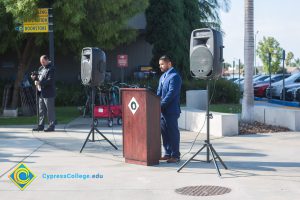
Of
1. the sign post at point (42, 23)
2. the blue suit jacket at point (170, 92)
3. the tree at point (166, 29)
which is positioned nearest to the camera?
the blue suit jacket at point (170, 92)

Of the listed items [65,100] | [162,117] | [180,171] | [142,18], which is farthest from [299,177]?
[142,18]

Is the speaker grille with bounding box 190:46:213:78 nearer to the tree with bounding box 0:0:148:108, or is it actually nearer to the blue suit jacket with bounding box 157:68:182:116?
the blue suit jacket with bounding box 157:68:182:116

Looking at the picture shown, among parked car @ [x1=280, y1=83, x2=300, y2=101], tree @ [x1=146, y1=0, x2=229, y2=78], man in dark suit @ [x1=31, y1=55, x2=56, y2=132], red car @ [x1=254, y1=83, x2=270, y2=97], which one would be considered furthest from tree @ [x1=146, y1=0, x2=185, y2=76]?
man in dark suit @ [x1=31, y1=55, x2=56, y2=132]

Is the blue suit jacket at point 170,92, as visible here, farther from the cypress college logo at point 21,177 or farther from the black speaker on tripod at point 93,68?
the cypress college logo at point 21,177

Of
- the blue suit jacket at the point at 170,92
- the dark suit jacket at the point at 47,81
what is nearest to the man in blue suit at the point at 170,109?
the blue suit jacket at the point at 170,92

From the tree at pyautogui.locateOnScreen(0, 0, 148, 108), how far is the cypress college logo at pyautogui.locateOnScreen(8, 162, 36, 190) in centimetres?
949

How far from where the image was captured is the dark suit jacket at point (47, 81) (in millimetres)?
14469

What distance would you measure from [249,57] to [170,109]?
19.6 ft

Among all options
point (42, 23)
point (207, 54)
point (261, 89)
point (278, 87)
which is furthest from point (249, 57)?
point (261, 89)

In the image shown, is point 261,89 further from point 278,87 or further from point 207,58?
point 207,58

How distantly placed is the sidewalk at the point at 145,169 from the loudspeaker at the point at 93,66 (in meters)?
1.44

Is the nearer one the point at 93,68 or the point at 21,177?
the point at 21,177

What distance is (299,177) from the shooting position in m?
8.46

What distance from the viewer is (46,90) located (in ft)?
Answer: 48.0
